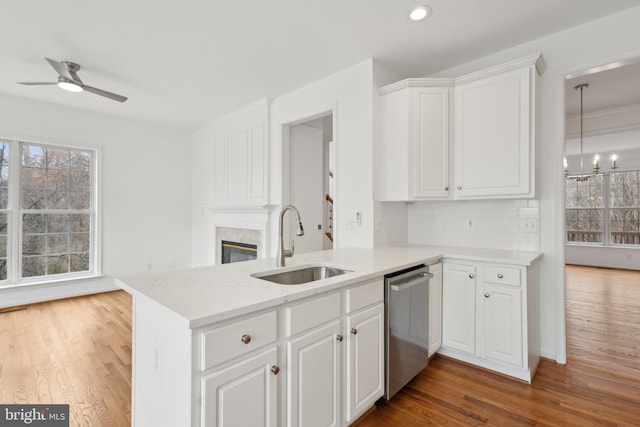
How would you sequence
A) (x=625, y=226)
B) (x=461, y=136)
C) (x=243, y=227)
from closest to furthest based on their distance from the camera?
(x=461, y=136) → (x=243, y=227) → (x=625, y=226)

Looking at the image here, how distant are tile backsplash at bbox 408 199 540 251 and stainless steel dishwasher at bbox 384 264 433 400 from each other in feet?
3.05

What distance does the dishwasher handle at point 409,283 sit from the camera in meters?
1.92

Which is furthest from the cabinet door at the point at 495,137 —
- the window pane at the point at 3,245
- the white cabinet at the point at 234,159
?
the window pane at the point at 3,245

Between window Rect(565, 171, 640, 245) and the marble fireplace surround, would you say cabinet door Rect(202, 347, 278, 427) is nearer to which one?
the marble fireplace surround

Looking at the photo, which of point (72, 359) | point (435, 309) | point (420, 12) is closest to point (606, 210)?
point (435, 309)

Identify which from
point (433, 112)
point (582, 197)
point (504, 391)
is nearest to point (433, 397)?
point (504, 391)

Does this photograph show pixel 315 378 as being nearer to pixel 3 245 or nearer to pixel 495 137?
pixel 495 137

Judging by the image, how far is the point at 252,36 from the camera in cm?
259

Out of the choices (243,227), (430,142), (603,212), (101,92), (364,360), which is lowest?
(364,360)

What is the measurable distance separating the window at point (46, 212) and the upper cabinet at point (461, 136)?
175 inches

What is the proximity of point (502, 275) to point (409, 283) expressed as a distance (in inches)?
29.5

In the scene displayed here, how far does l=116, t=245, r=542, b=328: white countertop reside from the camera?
1169mm

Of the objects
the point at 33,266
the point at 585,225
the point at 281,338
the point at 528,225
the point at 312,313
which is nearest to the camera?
the point at 281,338

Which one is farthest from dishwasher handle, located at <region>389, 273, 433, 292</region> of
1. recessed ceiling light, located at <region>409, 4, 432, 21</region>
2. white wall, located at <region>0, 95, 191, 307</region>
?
white wall, located at <region>0, 95, 191, 307</region>
